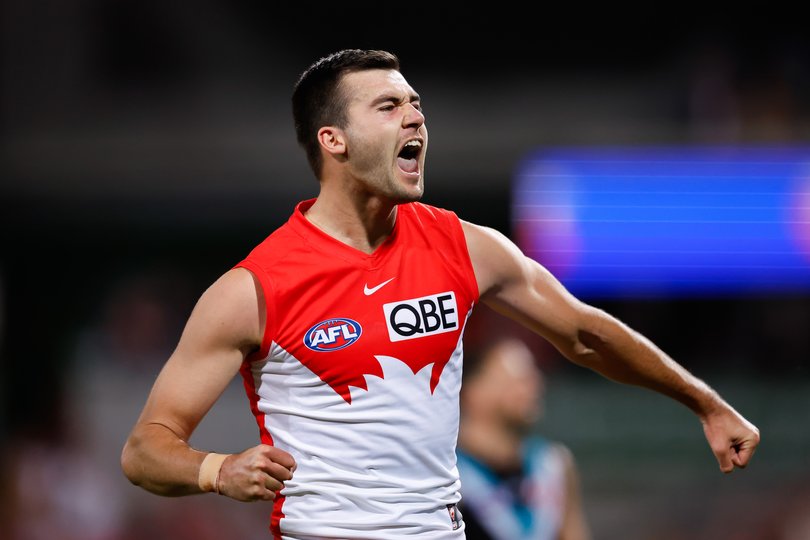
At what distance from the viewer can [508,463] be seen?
501 cm

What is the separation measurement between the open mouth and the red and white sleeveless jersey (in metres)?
0.28

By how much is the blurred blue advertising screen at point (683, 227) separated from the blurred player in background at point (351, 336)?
5380 mm

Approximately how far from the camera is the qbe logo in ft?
10.8

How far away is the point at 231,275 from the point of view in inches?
127

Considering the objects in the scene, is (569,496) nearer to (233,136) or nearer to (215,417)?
(215,417)

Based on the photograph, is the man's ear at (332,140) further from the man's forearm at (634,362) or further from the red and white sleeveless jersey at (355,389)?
the man's forearm at (634,362)

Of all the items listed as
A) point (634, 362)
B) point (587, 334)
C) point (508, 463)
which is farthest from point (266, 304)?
point (508, 463)

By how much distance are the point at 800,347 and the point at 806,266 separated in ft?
2.32

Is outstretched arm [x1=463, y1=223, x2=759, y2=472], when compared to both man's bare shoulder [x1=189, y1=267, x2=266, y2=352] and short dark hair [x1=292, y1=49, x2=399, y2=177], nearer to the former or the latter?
short dark hair [x1=292, y1=49, x2=399, y2=177]

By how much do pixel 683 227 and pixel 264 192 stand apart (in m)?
3.37

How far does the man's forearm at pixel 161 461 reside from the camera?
3.00 metres

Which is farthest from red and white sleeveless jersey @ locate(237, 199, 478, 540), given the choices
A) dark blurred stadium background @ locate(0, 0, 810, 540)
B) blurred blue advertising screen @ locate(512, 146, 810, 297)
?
blurred blue advertising screen @ locate(512, 146, 810, 297)

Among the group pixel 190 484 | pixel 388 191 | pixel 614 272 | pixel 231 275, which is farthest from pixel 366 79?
pixel 614 272

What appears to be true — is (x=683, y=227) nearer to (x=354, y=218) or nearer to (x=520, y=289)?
(x=520, y=289)
